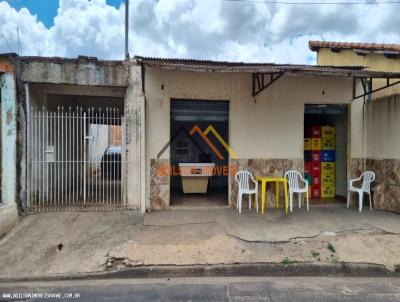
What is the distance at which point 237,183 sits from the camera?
704 cm

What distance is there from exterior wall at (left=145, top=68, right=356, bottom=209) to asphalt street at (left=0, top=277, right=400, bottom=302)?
2.89m

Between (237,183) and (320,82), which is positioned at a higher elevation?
(320,82)

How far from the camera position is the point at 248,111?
23.4 feet

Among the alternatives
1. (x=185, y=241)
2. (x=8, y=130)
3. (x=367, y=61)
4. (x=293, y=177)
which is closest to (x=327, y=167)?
(x=293, y=177)

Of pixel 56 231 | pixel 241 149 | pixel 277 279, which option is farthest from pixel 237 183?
pixel 56 231

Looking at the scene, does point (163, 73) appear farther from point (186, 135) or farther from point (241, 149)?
point (186, 135)

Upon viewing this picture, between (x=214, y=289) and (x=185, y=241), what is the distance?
129 cm

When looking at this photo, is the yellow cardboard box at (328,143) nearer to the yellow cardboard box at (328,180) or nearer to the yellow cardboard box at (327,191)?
the yellow cardboard box at (328,180)

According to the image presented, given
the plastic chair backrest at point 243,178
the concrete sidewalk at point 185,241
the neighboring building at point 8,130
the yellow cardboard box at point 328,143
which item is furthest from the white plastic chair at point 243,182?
the neighboring building at point 8,130

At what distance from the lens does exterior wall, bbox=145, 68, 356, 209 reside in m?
6.77

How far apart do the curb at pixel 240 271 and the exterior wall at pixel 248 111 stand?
2.54 metres

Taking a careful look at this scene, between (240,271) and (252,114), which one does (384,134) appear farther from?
(240,271)

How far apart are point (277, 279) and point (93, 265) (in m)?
2.91

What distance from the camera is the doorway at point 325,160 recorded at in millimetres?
8219
